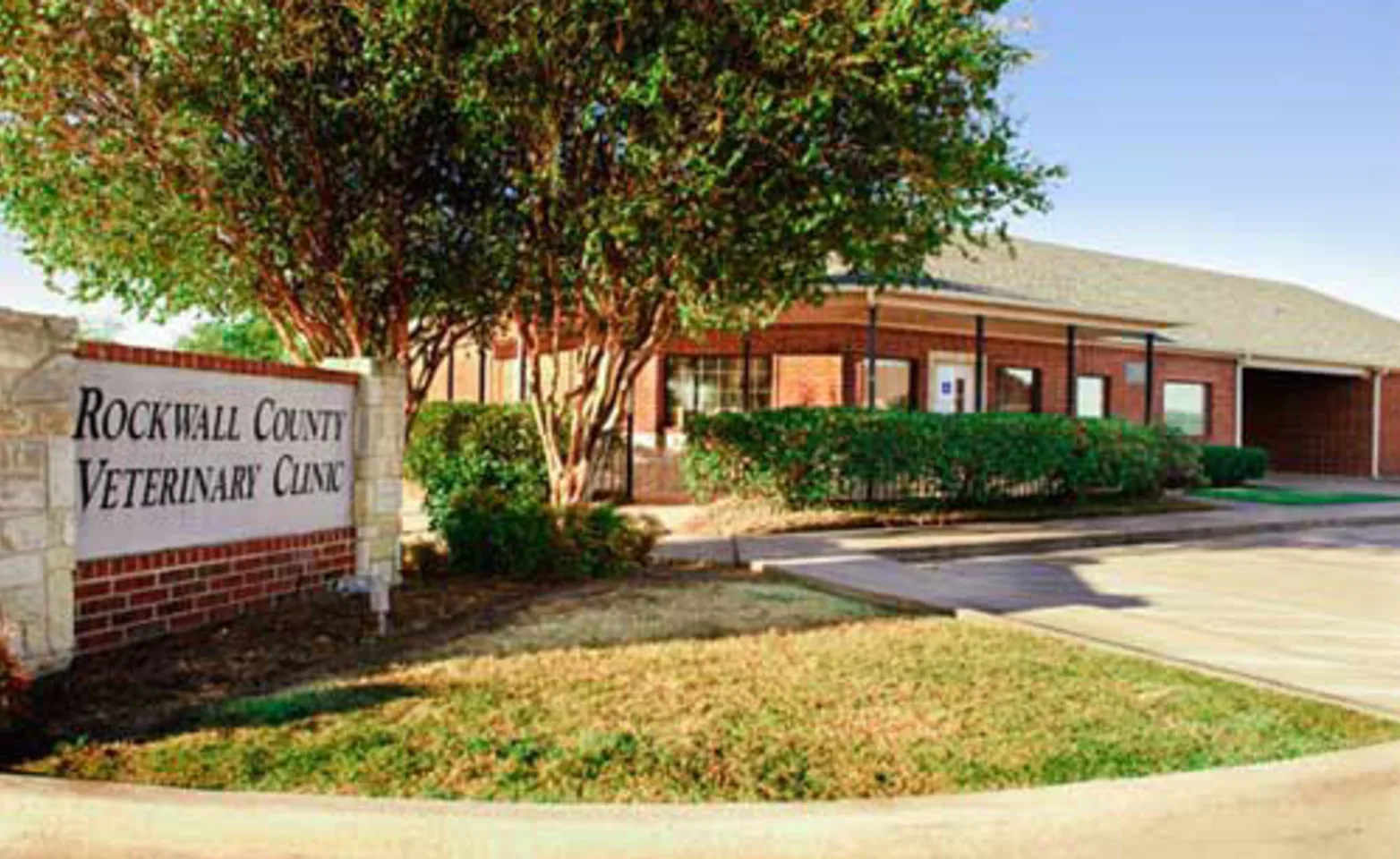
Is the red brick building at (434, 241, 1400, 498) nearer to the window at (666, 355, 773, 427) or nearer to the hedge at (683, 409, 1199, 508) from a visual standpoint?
the window at (666, 355, 773, 427)

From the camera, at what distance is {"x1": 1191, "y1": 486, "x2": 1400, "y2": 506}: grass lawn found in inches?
746

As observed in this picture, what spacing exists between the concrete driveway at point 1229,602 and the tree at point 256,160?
6.14 meters

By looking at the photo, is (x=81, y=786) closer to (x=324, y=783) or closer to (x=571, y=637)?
(x=324, y=783)

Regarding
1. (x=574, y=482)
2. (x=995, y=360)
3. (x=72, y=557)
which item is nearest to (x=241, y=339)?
(x=995, y=360)

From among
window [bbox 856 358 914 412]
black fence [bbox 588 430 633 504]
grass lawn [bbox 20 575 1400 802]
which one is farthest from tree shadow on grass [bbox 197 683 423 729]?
window [bbox 856 358 914 412]

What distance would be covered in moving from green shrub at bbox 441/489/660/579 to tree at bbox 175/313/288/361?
5994mm

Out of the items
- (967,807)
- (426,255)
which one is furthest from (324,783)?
(426,255)

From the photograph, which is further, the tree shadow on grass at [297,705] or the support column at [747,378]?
the support column at [747,378]

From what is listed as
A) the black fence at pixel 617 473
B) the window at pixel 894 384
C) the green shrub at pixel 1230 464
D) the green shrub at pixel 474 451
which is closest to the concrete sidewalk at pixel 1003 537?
the green shrub at pixel 474 451

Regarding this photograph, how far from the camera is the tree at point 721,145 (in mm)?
7777

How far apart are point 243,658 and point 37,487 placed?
1.39m

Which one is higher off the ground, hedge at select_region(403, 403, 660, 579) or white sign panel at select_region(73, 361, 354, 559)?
white sign panel at select_region(73, 361, 354, 559)

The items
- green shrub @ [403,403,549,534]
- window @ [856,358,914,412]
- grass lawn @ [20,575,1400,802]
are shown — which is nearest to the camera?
grass lawn @ [20,575,1400,802]

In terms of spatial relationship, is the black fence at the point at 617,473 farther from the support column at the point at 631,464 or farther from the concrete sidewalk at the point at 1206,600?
the concrete sidewalk at the point at 1206,600
